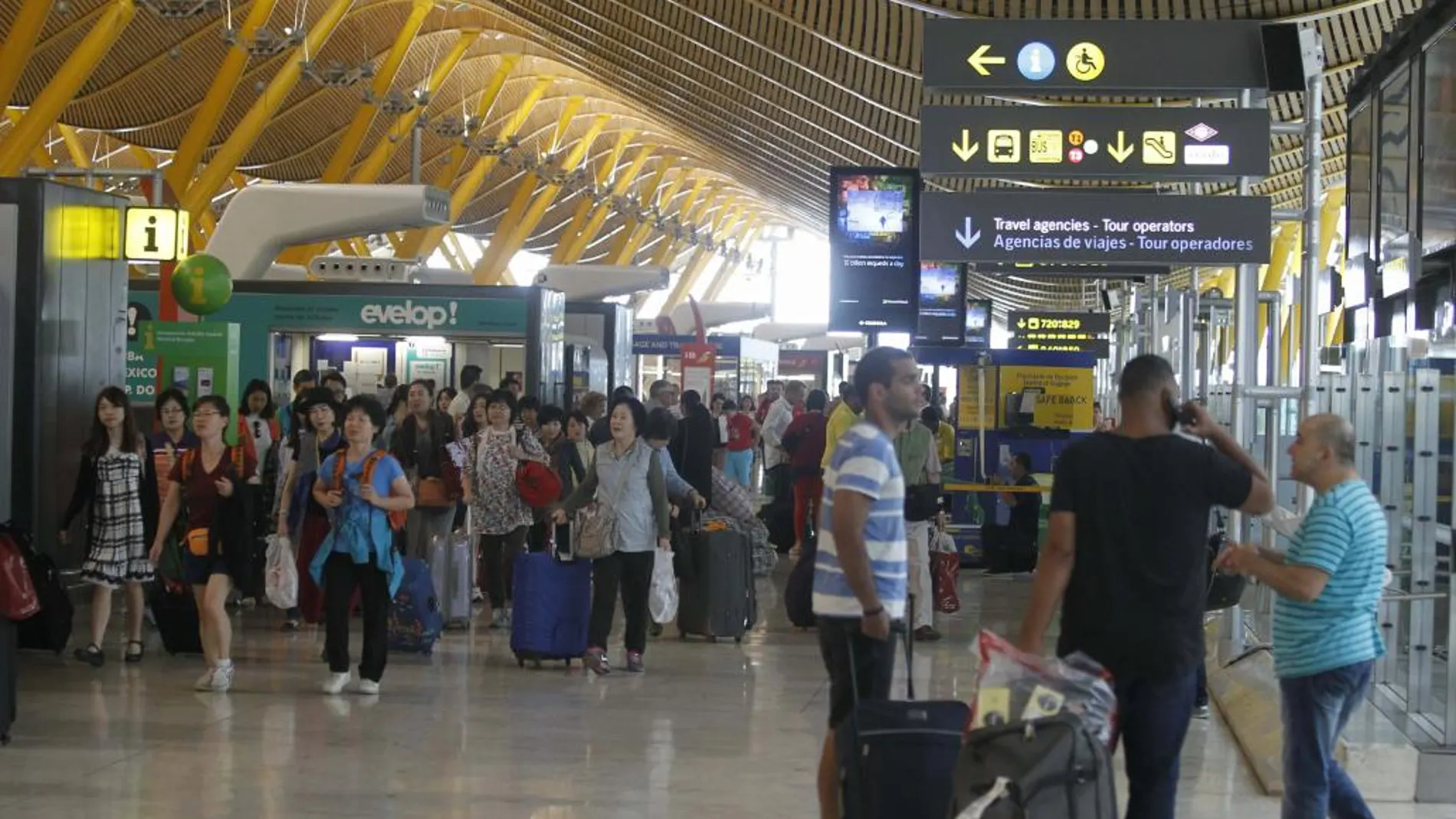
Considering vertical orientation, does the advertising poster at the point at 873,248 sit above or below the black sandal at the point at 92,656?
above

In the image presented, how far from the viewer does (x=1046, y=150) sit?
1054 cm

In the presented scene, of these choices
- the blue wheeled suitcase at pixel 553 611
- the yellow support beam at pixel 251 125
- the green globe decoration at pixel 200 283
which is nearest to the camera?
the blue wheeled suitcase at pixel 553 611

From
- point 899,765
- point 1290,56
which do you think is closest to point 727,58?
point 1290,56

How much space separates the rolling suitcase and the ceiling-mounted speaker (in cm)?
542

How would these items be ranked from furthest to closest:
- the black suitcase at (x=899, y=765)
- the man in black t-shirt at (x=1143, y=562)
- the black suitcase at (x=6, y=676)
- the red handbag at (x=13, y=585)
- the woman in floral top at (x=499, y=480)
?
the woman in floral top at (x=499, y=480), the black suitcase at (x=6, y=676), the red handbag at (x=13, y=585), the black suitcase at (x=899, y=765), the man in black t-shirt at (x=1143, y=562)

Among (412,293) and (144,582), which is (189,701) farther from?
(412,293)

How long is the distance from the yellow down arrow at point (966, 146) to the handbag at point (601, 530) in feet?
7.74

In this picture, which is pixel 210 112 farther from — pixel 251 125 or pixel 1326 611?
pixel 1326 611

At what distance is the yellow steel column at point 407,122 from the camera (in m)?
43.5

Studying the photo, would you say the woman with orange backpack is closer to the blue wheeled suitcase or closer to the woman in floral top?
the blue wheeled suitcase

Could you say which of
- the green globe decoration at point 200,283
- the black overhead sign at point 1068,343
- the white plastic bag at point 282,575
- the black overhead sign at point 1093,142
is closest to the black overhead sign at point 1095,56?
the black overhead sign at point 1093,142

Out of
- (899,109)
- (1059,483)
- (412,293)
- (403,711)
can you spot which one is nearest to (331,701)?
(403,711)

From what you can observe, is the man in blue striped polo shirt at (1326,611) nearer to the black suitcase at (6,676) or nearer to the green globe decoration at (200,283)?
the black suitcase at (6,676)

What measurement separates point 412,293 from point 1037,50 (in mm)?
10454
